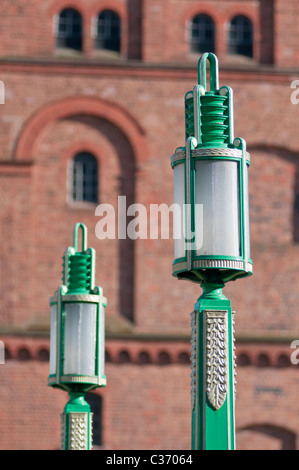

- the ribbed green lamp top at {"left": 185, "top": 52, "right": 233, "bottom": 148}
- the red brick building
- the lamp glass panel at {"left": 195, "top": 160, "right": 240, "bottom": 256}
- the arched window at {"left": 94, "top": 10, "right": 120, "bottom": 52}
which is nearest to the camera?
the lamp glass panel at {"left": 195, "top": 160, "right": 240, "bottom": 256}

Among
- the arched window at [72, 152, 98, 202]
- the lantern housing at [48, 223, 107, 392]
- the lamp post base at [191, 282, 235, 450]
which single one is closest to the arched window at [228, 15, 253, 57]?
the arched window at [72, 152, 98, 202]

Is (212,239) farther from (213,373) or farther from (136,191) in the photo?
(136,191)

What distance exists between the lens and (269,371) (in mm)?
25188

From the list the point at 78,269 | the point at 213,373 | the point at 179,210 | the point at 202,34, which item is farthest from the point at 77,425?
the point at 202,34

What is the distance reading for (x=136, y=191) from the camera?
1015 inches

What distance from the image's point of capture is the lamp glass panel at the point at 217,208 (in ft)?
23.6

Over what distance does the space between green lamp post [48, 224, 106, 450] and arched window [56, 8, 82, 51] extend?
1366cm

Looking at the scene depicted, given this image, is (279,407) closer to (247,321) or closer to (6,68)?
(247,321)

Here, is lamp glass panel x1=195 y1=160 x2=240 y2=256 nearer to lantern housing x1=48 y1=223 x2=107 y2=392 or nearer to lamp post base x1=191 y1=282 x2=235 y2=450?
lamp post base x1=191 y1=282 x2=235 y2=450

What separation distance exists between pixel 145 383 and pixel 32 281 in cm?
306

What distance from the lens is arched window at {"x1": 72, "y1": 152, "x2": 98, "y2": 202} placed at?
25.9 metres

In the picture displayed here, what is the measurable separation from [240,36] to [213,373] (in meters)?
20.5

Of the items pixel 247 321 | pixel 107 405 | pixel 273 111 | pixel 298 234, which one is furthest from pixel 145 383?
pixel 273 111

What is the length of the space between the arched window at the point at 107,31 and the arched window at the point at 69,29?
36cm
